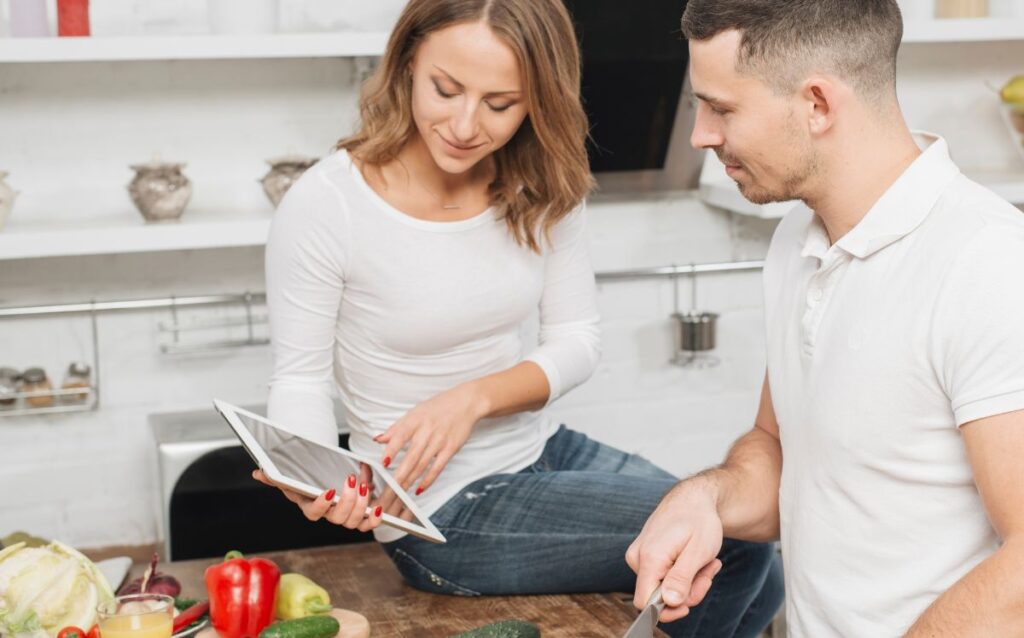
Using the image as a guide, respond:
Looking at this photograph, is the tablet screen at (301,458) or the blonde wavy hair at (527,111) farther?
the blonde wavy hair at (527,111)

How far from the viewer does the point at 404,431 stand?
1836mm

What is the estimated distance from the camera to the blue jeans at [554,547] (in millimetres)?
1900

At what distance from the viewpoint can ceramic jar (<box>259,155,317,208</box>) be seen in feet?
8.57

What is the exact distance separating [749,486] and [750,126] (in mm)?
512

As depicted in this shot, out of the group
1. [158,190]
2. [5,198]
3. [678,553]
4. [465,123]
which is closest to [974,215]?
[678,553]

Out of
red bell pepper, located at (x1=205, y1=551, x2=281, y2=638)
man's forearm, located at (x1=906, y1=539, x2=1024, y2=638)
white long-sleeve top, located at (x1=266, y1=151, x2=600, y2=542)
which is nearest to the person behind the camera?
man's forearm, located at (x1=906, y1=539, x2=1024, y2=638)

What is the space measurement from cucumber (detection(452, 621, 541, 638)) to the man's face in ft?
2.08

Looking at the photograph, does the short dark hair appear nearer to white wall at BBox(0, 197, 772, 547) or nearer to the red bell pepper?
the red bell pepper

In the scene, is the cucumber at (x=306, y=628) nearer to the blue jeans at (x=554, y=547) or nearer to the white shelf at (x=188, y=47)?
the blue jeans at (x=554, y=547)

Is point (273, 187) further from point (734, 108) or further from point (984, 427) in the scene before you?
A: point (984, 427)

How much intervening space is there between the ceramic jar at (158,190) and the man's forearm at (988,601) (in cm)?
182

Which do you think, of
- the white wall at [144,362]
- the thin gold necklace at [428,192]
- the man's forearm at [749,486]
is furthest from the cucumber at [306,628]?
the white wall at [144,362]

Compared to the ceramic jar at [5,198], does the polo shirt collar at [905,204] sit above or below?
above

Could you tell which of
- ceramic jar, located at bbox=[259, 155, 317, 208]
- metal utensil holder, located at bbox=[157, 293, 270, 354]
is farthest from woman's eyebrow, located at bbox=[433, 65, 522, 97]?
metal utensil holder, located at bbox=[157, 293, 270, 354]
